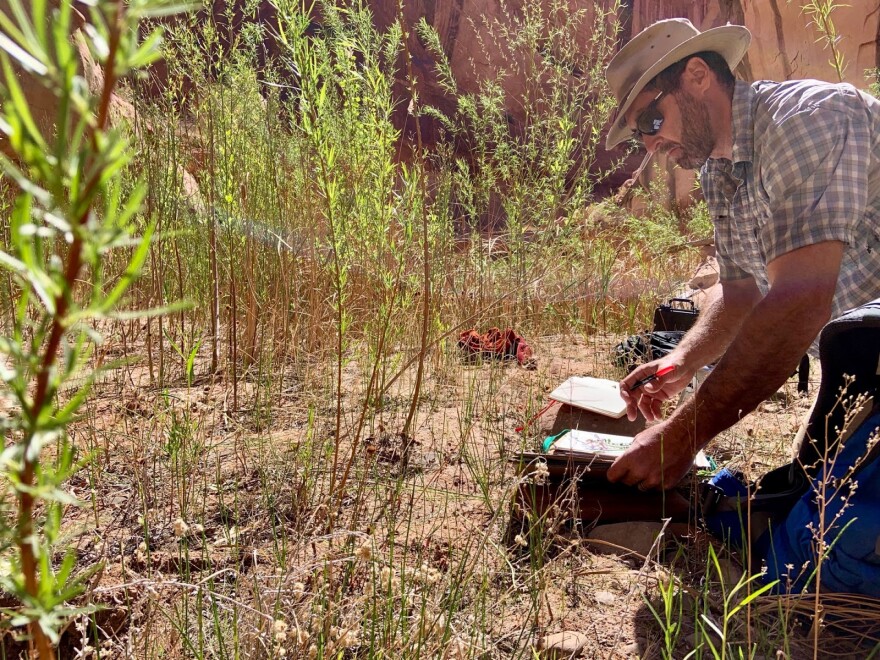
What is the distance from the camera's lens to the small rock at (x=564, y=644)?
4.87 ft

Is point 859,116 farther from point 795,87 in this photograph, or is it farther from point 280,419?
point 280,419

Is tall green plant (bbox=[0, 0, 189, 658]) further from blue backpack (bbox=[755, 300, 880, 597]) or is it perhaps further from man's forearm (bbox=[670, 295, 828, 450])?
man's forearm (bbox=[670, 295, 828, 450])

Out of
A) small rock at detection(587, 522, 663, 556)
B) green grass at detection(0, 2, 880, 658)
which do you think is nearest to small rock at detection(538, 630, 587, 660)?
green grass at detection(0, 2, 880, 658)

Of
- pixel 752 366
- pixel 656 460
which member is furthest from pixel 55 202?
pixel 752 366

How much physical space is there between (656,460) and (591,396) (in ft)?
2.32

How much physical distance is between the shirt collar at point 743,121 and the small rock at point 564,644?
176 cm

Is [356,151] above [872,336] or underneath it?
above

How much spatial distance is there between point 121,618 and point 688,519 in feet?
4.69

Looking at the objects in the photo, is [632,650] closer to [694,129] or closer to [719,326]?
[719,326]

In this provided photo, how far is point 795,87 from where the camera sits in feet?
7.79

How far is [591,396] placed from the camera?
266cm

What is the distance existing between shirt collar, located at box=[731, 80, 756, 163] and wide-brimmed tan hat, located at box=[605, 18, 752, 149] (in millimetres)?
190

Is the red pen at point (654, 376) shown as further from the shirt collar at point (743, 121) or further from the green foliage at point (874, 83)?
the green foliage at point (874, 83)

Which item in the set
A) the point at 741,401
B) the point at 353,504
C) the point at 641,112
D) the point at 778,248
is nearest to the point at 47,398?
the point at 353,504
